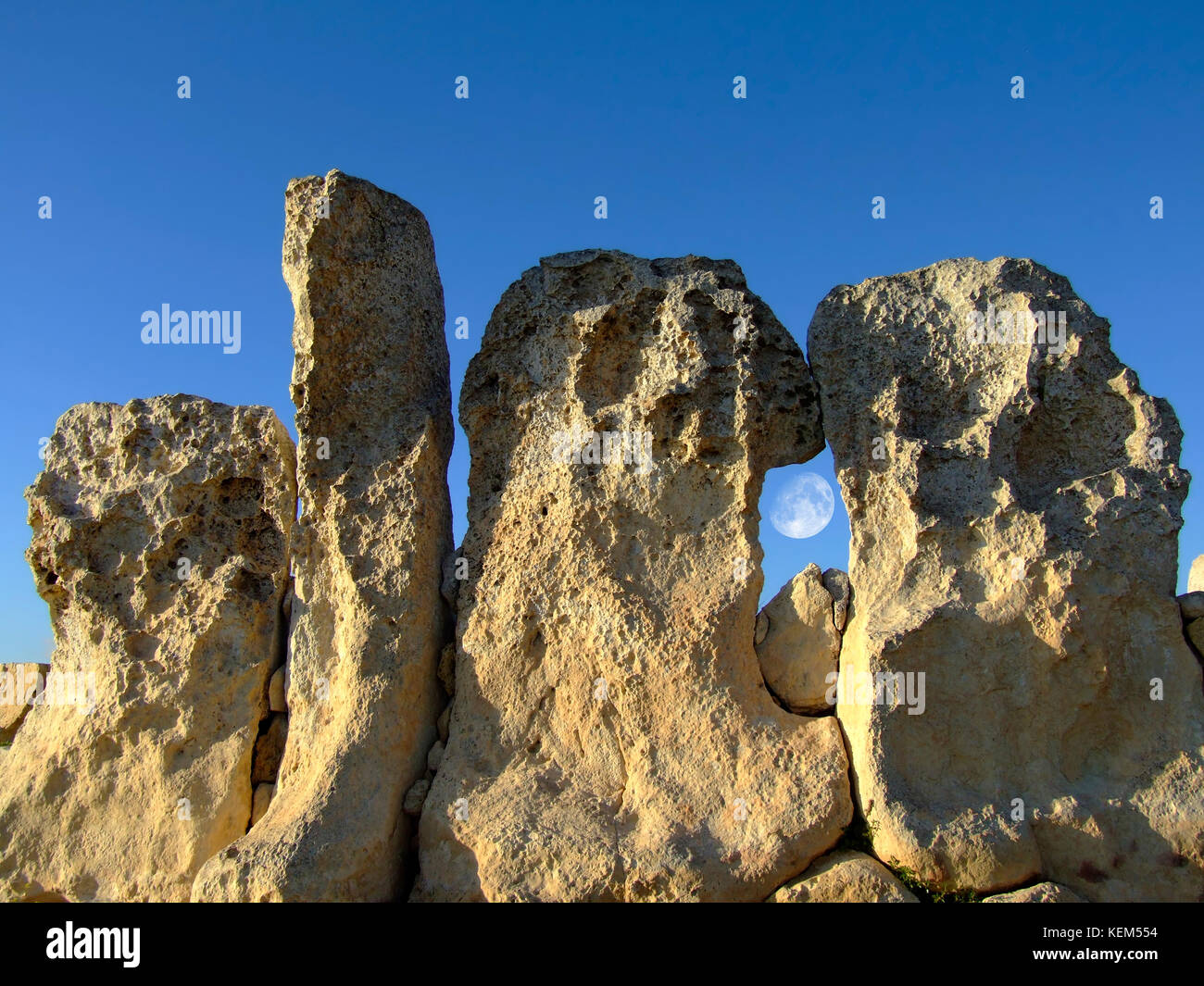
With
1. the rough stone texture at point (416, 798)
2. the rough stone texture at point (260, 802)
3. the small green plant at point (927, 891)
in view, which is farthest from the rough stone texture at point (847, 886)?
the rough stone texture at point (260, 802)

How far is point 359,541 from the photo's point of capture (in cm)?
566

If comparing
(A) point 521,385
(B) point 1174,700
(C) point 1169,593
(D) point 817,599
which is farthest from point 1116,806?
(A) point 521,385

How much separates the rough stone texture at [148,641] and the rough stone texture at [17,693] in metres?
0.22

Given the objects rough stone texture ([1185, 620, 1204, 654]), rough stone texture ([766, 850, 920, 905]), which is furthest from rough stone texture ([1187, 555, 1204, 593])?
rough stone texture ([766, 850, 920, 905])

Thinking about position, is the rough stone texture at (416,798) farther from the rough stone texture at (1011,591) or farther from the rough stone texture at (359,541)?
the rough stone texture at (1011,591)

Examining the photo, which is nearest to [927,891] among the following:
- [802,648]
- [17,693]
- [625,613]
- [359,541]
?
[802,648]

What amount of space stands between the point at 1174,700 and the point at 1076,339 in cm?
185

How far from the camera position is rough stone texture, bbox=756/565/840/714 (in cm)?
529

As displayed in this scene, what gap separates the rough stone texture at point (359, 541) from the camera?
5004 millimetres

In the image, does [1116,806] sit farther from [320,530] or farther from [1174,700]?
[320,530]

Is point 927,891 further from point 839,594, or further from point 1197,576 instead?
point 1197,576

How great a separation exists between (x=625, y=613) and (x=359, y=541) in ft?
4.89

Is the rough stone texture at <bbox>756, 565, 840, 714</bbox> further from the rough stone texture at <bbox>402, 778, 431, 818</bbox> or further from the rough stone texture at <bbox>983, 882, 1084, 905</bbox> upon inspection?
the rough stone texture at <bbox>402, 778, 431, 818</bbox>

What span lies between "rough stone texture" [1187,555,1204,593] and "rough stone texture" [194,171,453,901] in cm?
493
